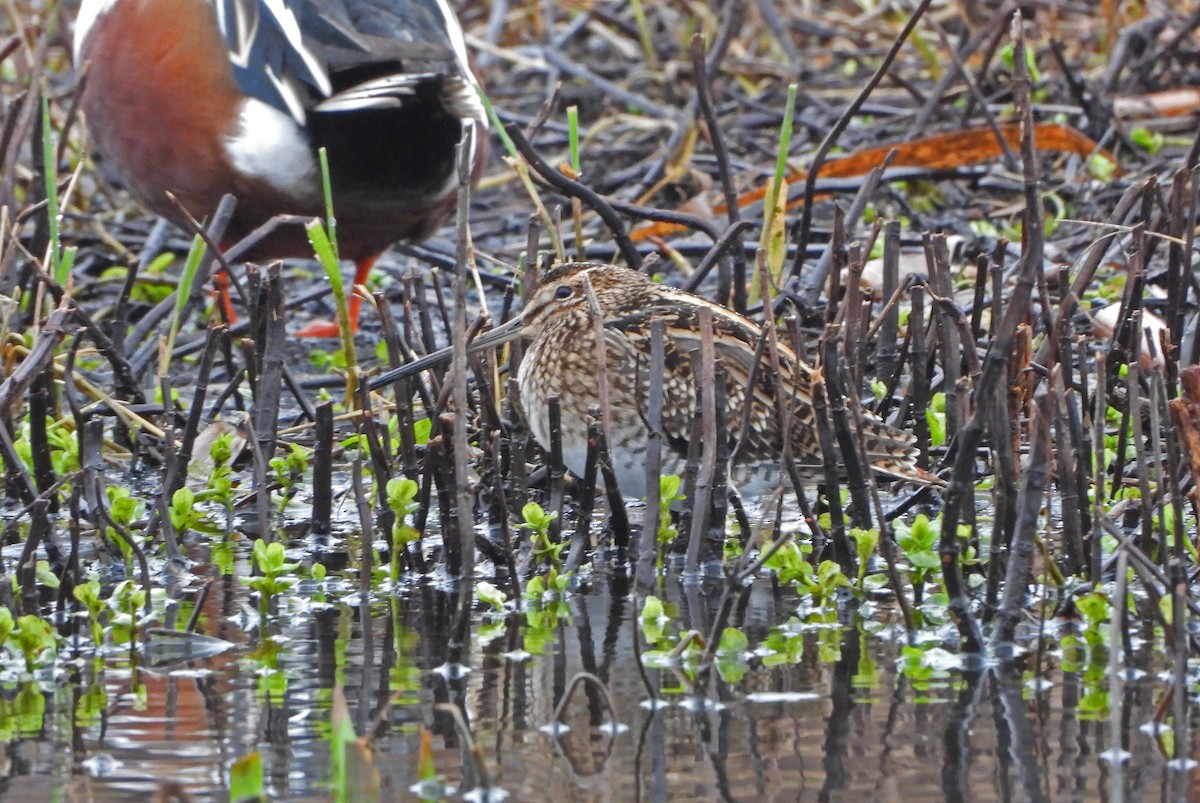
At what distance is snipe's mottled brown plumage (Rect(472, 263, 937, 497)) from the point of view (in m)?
Result: 4.07

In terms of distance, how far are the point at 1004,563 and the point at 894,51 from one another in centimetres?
147

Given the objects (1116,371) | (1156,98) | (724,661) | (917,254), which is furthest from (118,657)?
(1156,98)

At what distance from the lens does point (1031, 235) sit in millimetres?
2816

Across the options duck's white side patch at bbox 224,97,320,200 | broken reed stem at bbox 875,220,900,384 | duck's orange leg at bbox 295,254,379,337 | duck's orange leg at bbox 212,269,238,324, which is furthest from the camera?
duck's orange leg at bbox 295,254,379,337

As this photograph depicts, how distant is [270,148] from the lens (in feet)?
18.0

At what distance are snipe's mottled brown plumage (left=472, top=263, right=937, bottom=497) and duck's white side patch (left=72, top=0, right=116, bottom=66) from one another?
7.36ft

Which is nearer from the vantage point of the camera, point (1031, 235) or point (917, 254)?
point (1031, 235)

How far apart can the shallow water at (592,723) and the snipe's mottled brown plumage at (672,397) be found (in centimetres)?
72

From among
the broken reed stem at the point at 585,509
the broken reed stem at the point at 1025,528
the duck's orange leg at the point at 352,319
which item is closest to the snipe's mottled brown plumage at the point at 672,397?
the broken reed stem at the point at 585,509

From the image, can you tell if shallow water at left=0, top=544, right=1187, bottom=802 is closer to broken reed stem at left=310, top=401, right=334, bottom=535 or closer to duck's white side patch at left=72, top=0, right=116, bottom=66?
broken reed stem at left=310, top=401, right=334, bottom=535

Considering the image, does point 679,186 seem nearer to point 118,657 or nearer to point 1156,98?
point 1156,98

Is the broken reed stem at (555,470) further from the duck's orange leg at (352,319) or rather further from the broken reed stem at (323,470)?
the duck's orange leg at (352,319)

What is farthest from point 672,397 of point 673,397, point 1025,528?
point 1025,528

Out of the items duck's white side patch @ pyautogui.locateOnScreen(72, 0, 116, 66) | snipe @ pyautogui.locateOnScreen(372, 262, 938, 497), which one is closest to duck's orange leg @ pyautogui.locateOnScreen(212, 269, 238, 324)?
duck's white side patch @ pyautogui.locateOnScreen(72, 0, 116, 66)
